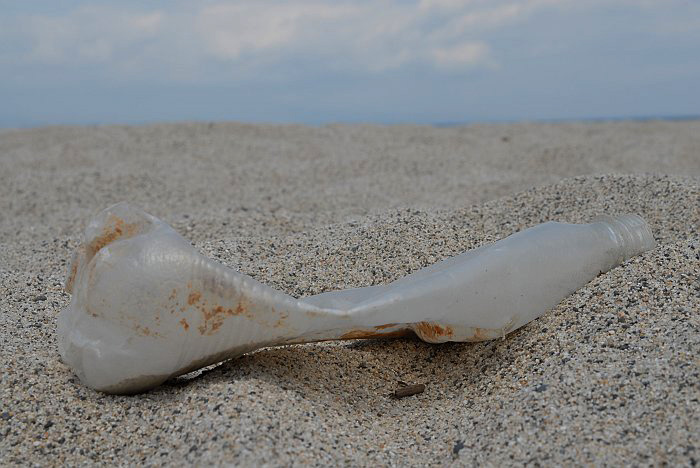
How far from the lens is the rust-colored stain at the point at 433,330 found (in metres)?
1.91

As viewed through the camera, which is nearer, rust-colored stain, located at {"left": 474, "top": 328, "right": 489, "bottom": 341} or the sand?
the sand

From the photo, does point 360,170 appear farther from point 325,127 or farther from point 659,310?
point 659,310

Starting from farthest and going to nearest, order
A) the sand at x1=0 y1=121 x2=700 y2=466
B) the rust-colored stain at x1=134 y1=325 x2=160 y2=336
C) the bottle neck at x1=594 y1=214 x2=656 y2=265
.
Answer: the bottle neck at x1=594 y1=214 x2=656 y2=265 < the rust-colored stain at x1=134 y1=325 x2=160 y2=336 < the sand at x1=0 y1=121 x2=700 y2=466

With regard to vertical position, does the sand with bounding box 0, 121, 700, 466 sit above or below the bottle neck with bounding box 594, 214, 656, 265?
below

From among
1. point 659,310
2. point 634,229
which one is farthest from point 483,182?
point 659,310

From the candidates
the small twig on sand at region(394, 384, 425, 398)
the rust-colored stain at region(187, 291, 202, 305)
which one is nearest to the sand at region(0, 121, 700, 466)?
the small twig on sand at region(394, 384, 425, 398)

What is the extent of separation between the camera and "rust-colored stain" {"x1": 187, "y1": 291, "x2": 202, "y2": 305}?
1.66 m

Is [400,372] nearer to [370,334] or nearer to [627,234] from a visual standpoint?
[370,334]

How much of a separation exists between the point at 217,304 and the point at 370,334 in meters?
0.50

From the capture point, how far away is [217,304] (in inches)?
66.6

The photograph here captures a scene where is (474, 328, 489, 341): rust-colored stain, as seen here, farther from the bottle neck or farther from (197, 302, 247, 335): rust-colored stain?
(197, 302, 247, 335): rust-colored stain

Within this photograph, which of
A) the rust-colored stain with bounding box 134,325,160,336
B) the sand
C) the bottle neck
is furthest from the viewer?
the bottle neck

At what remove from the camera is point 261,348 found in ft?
6.07

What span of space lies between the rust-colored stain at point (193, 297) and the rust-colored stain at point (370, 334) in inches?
17.9
